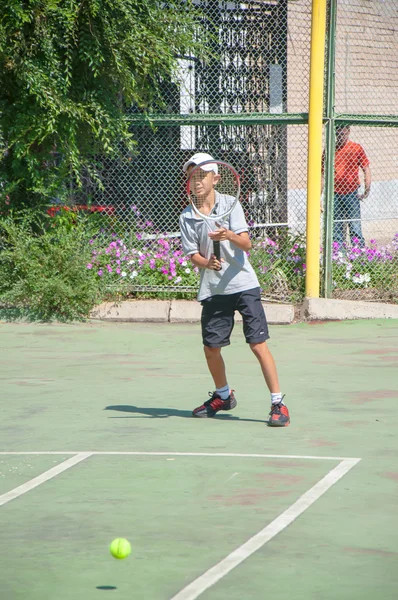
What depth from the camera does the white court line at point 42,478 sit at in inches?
202

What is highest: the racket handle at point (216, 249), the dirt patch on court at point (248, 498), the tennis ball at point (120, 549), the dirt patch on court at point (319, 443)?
the racket handle at point (216, 249)

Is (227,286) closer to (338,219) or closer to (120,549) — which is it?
(120,549)

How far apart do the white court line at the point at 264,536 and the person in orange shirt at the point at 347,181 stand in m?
6.87

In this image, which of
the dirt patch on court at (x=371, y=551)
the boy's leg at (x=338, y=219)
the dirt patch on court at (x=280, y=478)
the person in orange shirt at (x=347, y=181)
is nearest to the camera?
the dirt patch on court at (x=371, y=551)

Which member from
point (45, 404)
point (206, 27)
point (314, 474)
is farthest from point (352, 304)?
point (314, 474)

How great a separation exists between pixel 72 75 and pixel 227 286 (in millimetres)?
5346

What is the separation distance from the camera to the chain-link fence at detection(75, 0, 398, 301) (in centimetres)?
1166

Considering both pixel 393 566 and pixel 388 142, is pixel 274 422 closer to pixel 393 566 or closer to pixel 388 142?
pixel 393 566

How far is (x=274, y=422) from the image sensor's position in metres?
6.58

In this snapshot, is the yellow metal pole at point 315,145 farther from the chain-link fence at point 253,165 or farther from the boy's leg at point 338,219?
the boy's leg at point 338,219

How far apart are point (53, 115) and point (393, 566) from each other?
25.5 ft

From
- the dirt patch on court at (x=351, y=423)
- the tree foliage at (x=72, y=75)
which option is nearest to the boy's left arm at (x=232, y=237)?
the dirt patch on court at (x=351, y=423)

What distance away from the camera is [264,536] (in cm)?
441

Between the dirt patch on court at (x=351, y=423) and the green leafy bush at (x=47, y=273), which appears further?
the green leafy bush at (x=47, y=273)
